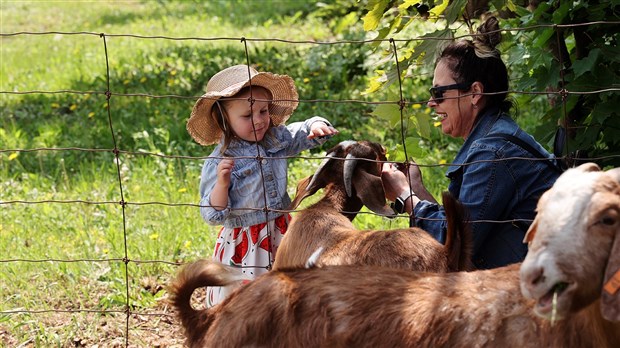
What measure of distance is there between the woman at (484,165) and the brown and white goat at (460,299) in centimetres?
101

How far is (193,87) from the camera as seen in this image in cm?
1038

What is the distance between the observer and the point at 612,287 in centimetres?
292

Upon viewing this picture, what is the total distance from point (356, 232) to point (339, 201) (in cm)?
51

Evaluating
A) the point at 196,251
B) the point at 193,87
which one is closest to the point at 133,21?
the point at 193,87

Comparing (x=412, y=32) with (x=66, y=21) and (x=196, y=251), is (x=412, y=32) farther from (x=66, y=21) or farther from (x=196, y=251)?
(x=66, y=21)

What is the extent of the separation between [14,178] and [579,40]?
16.4 feet

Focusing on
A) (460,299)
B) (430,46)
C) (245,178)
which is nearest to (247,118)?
(245,178)

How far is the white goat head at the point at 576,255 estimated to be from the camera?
9.43ft

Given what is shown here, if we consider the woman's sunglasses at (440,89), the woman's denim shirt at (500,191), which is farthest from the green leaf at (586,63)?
the woman's sunglasses at (440,89)

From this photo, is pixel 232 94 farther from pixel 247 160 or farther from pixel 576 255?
pixel 576 255

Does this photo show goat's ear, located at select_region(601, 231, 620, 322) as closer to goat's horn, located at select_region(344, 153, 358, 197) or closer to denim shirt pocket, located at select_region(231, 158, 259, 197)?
goat's horn, located at select_region(344, 153, 358, 197)

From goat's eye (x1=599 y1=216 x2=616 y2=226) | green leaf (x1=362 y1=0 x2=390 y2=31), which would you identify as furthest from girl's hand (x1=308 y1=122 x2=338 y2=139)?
goat's eye (x1=599 y1=216 x2=616 y2=226)

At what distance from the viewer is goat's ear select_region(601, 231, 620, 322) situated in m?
2.92

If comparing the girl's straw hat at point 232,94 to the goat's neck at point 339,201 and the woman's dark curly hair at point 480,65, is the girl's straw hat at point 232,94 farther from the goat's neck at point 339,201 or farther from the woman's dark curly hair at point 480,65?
the woman's dark curly hair at point 480,65
